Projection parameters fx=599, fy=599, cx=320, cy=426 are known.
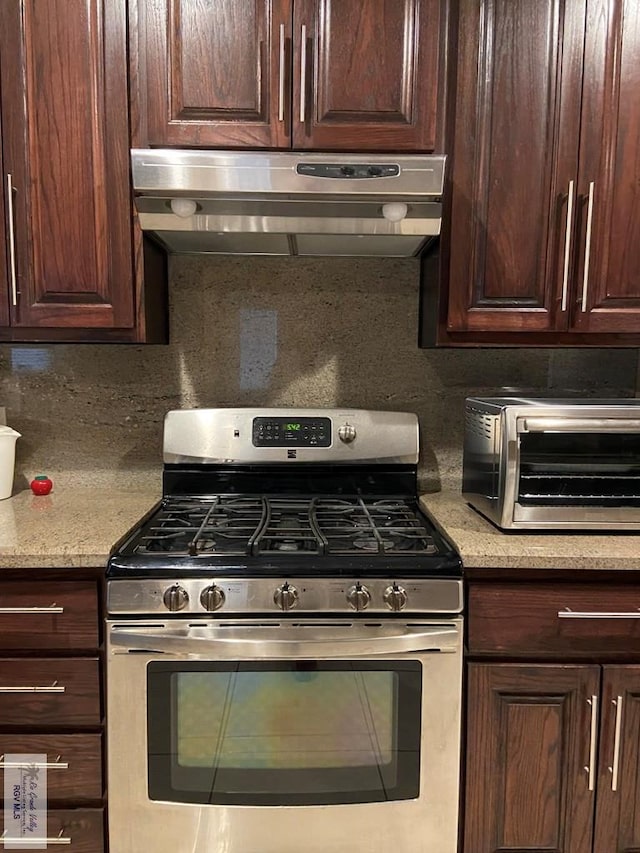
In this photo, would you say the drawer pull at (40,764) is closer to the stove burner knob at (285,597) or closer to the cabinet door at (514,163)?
the stove burner knob at (285,597)

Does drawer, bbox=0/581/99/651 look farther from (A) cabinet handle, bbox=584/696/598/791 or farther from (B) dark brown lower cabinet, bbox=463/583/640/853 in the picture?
(A) cabinet handle, bbox=584/696/598/791

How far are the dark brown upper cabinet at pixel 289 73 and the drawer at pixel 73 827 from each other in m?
1.57

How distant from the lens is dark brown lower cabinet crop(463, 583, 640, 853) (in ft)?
4.33

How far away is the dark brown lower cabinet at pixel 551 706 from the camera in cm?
132

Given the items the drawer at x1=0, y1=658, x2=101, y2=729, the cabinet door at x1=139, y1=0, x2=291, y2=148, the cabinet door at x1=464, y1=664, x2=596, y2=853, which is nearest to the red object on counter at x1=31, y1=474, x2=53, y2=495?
the drawer at x1=0, y1=658, x2=101, y2=729

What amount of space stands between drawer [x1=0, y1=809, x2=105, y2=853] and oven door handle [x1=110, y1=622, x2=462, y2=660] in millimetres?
381

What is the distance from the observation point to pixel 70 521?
59.4 inches

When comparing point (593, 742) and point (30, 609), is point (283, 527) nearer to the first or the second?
point (30, 609)

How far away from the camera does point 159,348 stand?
189 cm

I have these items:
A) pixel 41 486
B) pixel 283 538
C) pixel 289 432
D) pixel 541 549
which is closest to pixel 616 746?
pixel 541 549

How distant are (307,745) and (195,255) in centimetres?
139

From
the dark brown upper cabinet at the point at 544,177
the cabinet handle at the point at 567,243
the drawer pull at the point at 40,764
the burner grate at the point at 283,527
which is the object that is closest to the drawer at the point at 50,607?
the burner grate at the point at 283,527

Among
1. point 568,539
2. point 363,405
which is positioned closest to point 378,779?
point 568,539

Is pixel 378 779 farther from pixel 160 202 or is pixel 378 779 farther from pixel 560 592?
pixel 160 202
